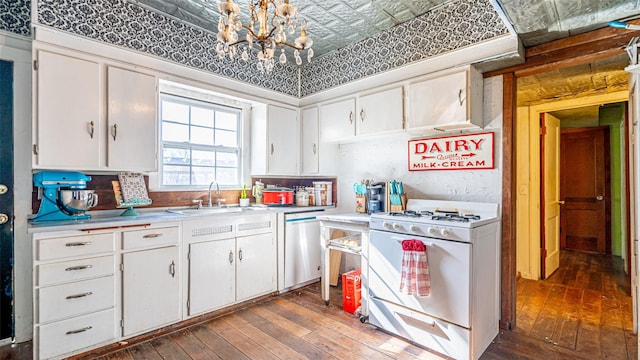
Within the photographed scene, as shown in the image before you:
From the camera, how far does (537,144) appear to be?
3811 mm

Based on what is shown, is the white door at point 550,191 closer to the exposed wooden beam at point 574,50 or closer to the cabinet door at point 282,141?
the exposed wooden beam at point 574,50

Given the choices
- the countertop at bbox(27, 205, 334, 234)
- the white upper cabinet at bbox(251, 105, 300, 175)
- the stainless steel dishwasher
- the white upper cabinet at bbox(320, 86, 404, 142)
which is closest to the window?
the white upper cabinet at bbox(251, 105, 300, 175)

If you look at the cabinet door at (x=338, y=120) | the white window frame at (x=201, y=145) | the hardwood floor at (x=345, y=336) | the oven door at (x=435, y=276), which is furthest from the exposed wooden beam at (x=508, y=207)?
the white window frame at (x=201, y=145)

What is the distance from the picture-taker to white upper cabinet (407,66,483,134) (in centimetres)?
253

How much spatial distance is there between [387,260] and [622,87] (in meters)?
3.29

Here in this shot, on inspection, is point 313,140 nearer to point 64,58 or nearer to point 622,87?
point 64,58

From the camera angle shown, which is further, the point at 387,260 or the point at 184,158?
the point at 184,158

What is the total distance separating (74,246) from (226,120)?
1984mm

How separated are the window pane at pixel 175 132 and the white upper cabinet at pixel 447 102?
7.43 feet

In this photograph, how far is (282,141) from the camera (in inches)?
146

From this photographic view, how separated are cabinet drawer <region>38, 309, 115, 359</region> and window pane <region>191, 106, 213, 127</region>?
1.94m

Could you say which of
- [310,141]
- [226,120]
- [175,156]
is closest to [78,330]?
[175,156]

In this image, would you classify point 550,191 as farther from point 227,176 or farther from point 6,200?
point 6,200

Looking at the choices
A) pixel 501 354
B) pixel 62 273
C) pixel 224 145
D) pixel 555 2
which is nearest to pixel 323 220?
pixel 224 145
